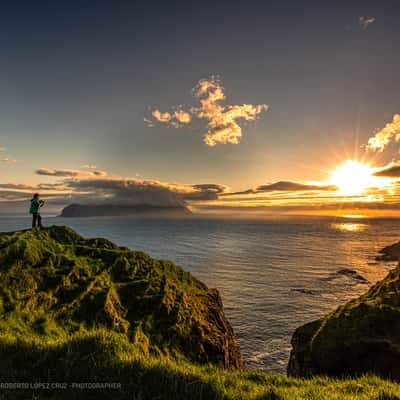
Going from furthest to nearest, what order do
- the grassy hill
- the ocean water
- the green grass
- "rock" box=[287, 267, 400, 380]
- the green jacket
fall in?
the ocean water → the green jacket → "rock" box=[287, 267, 400, 380] → the grassy hill → the green grass

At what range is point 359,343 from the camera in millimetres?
10539

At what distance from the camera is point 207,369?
665cm

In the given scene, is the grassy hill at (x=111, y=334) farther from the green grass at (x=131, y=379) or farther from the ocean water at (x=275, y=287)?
the ocean water at (x=275, y=287)

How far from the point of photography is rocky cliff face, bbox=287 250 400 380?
988 cm

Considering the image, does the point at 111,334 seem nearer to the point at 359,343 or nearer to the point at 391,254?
the point at 359,343

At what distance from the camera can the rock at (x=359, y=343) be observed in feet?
32.4

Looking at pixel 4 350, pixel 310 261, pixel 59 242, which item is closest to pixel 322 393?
pixel 4 350

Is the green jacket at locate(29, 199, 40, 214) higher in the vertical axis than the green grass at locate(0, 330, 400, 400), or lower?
higher

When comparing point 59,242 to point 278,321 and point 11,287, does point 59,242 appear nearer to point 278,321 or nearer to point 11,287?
point 11,287

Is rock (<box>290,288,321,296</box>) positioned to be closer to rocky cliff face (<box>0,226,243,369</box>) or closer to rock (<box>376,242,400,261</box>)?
rocky cliff face (<box>0,226,243,369</box>)

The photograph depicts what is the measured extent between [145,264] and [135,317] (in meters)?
6.05

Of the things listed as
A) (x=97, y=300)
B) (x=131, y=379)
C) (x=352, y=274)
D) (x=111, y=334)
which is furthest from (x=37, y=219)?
(x=352, y=274)

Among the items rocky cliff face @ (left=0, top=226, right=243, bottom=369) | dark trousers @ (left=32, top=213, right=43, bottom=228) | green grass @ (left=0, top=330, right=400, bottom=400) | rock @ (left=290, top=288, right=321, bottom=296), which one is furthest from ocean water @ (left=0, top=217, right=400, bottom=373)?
dark trousers @ (left=32, top=213, right=43, bottom=228)

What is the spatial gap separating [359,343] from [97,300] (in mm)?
13423
